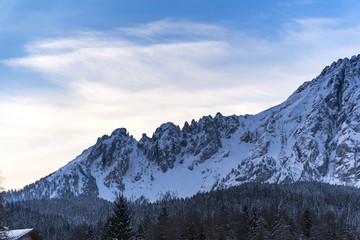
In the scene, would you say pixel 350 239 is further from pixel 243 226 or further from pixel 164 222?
pixel 164 222

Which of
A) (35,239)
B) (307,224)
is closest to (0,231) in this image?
(35,239)

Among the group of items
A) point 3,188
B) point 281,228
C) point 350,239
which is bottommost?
point 350,239

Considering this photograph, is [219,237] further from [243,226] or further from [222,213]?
[222,213]

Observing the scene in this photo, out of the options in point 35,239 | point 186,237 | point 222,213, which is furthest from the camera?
point 222,213

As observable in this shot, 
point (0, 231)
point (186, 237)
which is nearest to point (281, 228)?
point (186, 237)

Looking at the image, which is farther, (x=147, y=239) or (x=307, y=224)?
(x=307, y=224)

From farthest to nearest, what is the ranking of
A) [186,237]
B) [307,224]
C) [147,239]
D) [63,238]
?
[63,238], [307,224], [147,239], [186,237]

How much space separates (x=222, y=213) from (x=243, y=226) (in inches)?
1192

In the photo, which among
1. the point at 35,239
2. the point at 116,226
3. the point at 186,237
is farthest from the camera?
the point at 186,237

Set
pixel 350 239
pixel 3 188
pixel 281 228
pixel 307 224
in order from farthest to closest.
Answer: pixel 350 239, pixel 307 224, pixel 281 228, pixel 3 188

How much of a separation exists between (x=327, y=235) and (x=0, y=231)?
3947 inches

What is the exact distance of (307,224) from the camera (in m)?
107

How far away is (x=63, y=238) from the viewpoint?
7264 inches

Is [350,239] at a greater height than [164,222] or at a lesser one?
Answer: lesser
